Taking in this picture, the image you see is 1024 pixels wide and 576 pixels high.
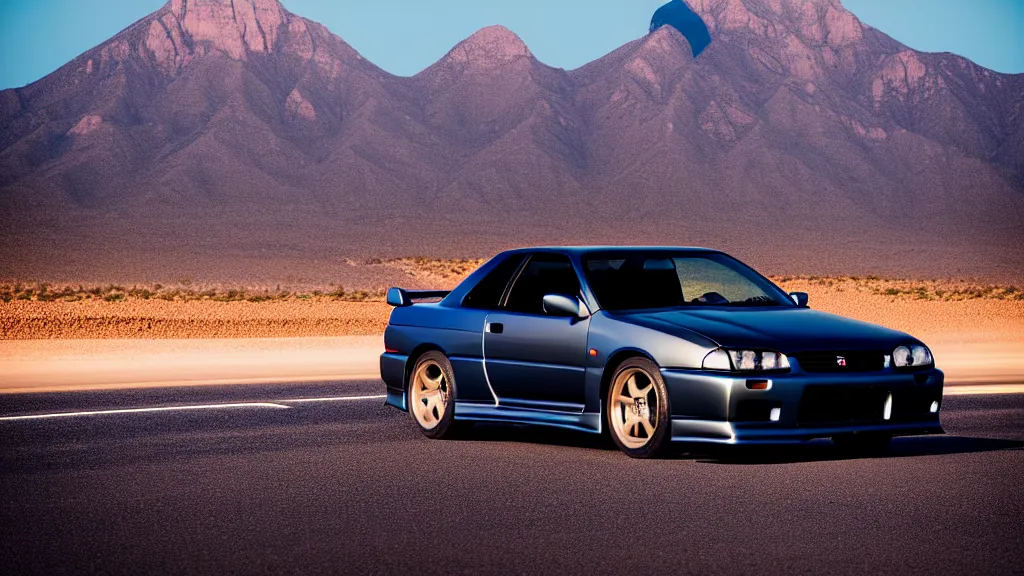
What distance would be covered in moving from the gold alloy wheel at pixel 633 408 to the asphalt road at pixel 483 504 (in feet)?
0.65

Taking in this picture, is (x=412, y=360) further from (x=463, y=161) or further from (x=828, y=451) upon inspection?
(x=463, y=161)

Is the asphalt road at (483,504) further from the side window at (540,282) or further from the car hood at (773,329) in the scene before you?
the side window at (540,282)

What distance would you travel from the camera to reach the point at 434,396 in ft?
39.2

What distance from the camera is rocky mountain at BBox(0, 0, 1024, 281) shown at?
4695 inches

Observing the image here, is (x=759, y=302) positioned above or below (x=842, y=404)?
above

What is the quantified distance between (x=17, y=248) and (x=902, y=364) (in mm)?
103286

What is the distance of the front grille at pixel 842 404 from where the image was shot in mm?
9781

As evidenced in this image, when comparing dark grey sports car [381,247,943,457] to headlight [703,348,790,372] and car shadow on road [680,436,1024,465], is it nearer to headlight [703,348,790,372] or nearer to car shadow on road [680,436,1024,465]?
headlight [703,348,790,372]

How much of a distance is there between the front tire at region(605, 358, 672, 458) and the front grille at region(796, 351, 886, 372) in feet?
Result: 3.13

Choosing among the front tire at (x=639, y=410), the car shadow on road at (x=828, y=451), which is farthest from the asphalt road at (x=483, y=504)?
the front tire at (x=639, y=410)

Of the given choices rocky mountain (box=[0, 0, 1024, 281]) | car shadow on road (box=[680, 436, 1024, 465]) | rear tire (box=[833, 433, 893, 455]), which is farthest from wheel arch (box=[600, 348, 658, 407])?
rocky mountain (box=[0, 0, 1024, 281])

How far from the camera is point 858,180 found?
158 meters

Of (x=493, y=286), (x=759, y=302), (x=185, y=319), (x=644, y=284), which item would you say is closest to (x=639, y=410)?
(x=644, y=284)

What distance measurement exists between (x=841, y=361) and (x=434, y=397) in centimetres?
348
